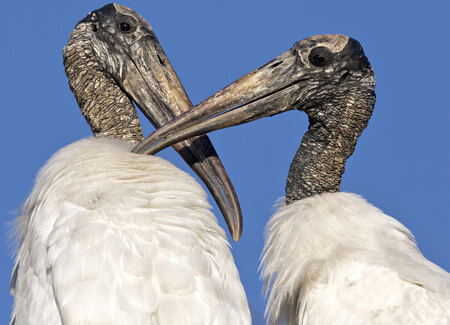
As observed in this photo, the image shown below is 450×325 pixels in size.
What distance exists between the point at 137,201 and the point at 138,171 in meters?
0.33

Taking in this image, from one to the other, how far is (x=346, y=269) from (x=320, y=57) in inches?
46.0

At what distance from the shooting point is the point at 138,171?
3754mm

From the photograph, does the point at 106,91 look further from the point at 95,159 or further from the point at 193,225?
the point at 193,225

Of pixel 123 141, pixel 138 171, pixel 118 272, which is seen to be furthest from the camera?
pixel 123 141

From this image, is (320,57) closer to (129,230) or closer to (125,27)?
(125,27)

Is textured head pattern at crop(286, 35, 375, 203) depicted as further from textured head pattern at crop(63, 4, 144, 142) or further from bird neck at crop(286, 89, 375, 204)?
textured head pattern at crop(63, 4, 144, 142)

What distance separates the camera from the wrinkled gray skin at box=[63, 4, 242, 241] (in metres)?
4.37

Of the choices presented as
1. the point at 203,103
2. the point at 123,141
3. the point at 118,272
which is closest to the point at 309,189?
the point at 203,103

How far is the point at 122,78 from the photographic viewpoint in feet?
14.6

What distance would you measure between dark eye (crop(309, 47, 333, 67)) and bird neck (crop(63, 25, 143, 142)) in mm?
1091

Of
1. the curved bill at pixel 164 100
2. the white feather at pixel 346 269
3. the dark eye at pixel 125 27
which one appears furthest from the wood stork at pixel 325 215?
the dark eye at pixel 125 27

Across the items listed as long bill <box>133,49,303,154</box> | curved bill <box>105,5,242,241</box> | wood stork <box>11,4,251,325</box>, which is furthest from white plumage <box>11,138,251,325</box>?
curved bill <box>105,5,242,241</box>

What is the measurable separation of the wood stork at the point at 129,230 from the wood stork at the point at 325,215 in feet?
0.95

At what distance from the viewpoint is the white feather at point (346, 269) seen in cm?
351
